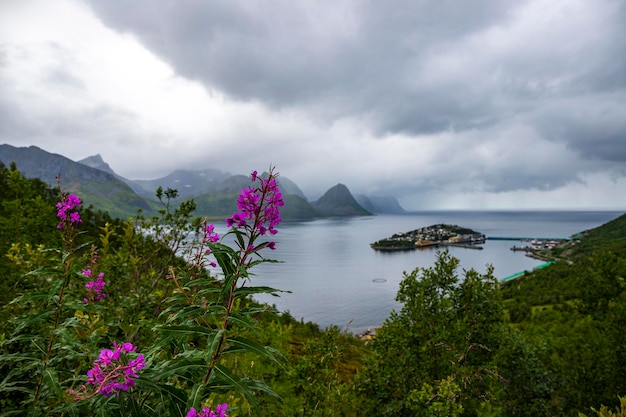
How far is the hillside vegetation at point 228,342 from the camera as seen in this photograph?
2070 millimetres

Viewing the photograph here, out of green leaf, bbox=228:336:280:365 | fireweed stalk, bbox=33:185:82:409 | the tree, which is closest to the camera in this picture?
green leaf, bbox=228:336:280:365

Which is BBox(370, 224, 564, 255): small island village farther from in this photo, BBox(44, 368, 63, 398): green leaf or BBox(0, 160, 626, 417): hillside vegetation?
BBox(44, 368, 63, 398): green leaf

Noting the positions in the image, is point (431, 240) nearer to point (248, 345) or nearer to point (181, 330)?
point (248, 345)

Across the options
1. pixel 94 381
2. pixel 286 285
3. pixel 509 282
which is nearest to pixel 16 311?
pixel 94 381

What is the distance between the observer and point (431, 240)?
13000 cm

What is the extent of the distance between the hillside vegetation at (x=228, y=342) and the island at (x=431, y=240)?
10514cm

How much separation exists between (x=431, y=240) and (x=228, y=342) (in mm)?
138488

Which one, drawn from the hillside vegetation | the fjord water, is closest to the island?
the fjord water

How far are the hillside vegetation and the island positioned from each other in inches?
4139

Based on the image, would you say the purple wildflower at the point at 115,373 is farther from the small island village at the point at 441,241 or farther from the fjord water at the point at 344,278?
the small island village at the point at 441,241

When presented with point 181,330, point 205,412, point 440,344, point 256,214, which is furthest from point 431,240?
point 181,330

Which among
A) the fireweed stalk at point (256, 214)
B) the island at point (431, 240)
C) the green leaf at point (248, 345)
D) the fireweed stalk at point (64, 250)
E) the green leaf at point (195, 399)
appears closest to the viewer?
the green leaf at point (195, 399)

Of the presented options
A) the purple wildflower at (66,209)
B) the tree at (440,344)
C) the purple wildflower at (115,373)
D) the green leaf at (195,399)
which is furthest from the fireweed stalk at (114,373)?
the tree at (440,344)

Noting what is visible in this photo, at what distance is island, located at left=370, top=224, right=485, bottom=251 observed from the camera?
11438cm
